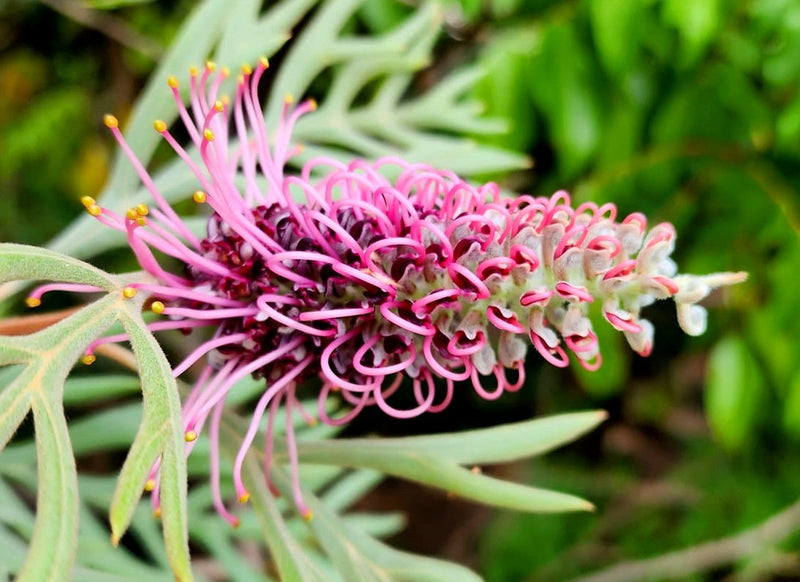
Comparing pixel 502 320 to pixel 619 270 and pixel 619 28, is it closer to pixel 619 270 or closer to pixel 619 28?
pixel 619 270

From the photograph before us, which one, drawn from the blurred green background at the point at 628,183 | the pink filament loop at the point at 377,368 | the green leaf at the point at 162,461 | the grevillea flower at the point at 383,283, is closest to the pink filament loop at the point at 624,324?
the grevillea flower at the point at 383,283

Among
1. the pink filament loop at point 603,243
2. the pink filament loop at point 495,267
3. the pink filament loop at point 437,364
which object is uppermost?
the pink filament loop at point 603,243

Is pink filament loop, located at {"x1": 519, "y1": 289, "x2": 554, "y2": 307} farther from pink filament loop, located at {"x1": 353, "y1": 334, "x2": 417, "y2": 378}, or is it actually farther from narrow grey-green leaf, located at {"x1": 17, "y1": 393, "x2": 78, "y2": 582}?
narrow grey-green leaf, located at {"x1": 17, "y1": 393, "x2": 78, "y2": 582}

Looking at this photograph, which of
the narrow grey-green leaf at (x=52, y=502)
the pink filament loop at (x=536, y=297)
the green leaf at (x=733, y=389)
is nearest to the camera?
the narrow grey-green leaf at (x=52, y=502)

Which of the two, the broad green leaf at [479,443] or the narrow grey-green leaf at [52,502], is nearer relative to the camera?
the narrow grey-green leaf at [52,502]

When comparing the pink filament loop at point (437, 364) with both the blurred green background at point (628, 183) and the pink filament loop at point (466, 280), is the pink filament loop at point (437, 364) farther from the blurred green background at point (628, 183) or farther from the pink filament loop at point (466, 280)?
the blurred green background at point (628, 183)

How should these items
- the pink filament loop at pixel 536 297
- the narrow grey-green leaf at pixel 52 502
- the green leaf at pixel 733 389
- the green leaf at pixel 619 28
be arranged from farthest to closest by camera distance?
the green leaf at pixel 733 389 → the green leaf at pixel 619 28 → the pink filament loop at pixel 536 297 → the narrow grey-green leaf at pixel 52 502

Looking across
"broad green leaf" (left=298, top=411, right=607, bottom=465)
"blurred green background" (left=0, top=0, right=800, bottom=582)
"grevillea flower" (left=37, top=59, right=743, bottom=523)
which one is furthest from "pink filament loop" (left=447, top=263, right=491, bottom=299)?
"blurred green background" (left=0, top=0, right=800, bottom=582)
